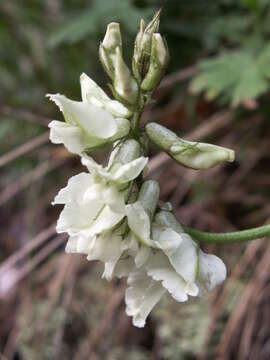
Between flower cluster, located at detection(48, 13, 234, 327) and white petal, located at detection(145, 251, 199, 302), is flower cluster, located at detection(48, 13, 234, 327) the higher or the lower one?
the higher one

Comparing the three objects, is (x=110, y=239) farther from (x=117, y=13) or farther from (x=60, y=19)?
(x=60, y=19)

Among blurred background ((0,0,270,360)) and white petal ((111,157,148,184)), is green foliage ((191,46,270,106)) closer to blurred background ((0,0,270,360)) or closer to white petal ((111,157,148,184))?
blurred background ((0,0,270,360))

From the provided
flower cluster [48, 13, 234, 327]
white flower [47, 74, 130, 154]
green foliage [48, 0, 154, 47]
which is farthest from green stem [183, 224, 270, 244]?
green foliage [48, 0, 154, 47]

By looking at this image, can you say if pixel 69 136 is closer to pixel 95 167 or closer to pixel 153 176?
pixel 95 167

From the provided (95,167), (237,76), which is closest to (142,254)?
(95,167)

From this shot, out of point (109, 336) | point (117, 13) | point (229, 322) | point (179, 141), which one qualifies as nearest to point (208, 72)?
point (117, 13)

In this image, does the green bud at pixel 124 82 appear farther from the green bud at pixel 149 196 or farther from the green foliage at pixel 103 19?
the green foliage at pixel 103 19
